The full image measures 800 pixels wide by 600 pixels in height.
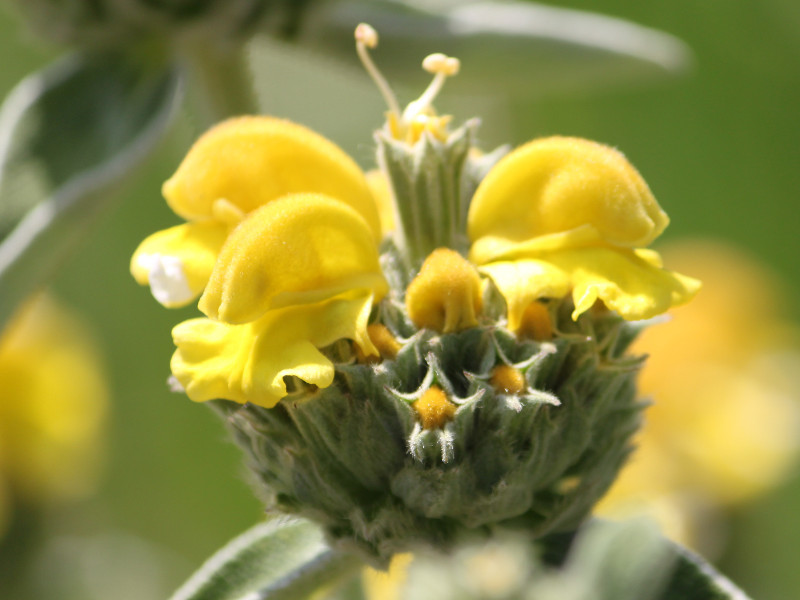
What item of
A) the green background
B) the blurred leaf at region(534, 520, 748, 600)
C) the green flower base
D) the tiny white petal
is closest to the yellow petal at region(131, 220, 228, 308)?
the tiny white petal

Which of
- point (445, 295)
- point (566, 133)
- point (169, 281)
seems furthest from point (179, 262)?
point (566, 133)

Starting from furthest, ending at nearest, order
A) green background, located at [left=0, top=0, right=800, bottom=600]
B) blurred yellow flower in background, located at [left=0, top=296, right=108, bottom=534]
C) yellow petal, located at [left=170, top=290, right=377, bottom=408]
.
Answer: green background, located at [left=0, top=0, right=800, bottom=600] → blurred yellow flower in background, located at [left=0, top=296, right=108, bottom=534] → yellow petal, located at [left=170, top=290, right=377, bottom=408]

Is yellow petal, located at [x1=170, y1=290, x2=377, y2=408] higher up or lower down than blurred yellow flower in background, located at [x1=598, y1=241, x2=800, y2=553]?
higher up

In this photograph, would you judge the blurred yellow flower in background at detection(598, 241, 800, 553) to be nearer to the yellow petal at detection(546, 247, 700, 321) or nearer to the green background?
the green background

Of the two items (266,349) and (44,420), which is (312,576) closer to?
(266,349)

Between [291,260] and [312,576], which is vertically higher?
[291,260]

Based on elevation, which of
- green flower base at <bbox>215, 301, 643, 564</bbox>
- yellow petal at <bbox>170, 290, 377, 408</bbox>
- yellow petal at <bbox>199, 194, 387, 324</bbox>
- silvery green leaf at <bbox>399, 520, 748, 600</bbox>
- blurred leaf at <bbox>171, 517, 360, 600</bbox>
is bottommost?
silvery green leaf at <bbox>399, 520, 748, 600</bbox>
